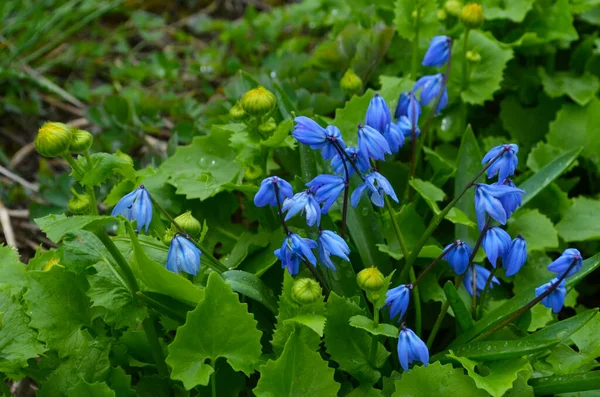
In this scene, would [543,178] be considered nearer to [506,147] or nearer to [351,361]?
[506,147]

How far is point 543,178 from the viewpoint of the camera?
2086mm

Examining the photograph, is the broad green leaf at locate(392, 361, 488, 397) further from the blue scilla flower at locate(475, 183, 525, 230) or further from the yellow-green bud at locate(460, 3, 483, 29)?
the yellow-green bud at locate(460, 3, 483, 29)

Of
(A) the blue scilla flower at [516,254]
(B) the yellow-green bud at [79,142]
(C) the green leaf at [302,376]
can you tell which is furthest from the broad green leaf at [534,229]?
(B) the yellow-green bud at [79,142]

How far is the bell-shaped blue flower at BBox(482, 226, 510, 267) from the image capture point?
1.61 metres

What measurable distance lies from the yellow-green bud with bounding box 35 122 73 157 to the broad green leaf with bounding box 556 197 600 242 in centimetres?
148

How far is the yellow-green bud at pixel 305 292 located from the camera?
149cm

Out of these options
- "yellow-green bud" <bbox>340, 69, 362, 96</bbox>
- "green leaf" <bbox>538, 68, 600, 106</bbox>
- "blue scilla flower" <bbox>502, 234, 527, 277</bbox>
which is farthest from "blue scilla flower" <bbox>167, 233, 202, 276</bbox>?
"green leaf" <bbox>538, 68, 600, 106</bbox>

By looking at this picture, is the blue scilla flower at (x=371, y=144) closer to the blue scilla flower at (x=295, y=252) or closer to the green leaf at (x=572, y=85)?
the blue scilla flower at (x=295, y=252)

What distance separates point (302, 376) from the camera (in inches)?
59.0

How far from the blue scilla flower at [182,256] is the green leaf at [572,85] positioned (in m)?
1.66

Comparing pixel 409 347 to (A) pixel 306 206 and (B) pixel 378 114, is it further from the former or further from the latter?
(B) pixel 378 114

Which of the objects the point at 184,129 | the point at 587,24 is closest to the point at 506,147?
the point at 184,129

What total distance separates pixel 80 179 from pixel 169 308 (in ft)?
1.16

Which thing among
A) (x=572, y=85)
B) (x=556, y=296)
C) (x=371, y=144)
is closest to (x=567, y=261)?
Result: (x=556, y=296)
